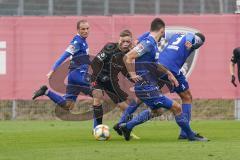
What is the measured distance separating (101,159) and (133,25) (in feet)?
38.3

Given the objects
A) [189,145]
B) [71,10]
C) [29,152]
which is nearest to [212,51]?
[71,10]

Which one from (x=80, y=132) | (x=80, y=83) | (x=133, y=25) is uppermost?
(x=133, y=25)

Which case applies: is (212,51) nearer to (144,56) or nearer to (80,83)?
(80,83)

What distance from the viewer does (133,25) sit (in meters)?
21.5

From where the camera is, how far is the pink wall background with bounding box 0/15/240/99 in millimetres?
21234

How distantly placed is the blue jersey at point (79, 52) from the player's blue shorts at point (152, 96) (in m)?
2.39

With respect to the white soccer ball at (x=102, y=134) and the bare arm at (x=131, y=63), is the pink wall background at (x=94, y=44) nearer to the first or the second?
the white soccer ball at (x=102, y=134)

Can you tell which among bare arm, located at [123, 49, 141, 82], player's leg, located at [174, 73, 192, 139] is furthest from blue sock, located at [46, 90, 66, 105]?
bare arm, located at [123, 49, 141, 82]

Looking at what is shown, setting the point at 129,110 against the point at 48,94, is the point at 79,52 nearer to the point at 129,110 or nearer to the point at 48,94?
the point at 48,94

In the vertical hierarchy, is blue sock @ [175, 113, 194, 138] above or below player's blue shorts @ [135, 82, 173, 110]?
below

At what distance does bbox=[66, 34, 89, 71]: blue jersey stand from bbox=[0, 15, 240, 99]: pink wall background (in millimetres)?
5615

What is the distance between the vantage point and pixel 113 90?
14.9m

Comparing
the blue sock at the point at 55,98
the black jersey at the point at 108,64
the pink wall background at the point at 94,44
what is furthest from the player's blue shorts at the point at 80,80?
the pink wall background at the point at 94,44

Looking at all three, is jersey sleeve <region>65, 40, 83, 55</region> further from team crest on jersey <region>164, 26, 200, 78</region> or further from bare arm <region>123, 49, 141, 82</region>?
team crest on jersey <region>164, 26, 200, 78</region>
